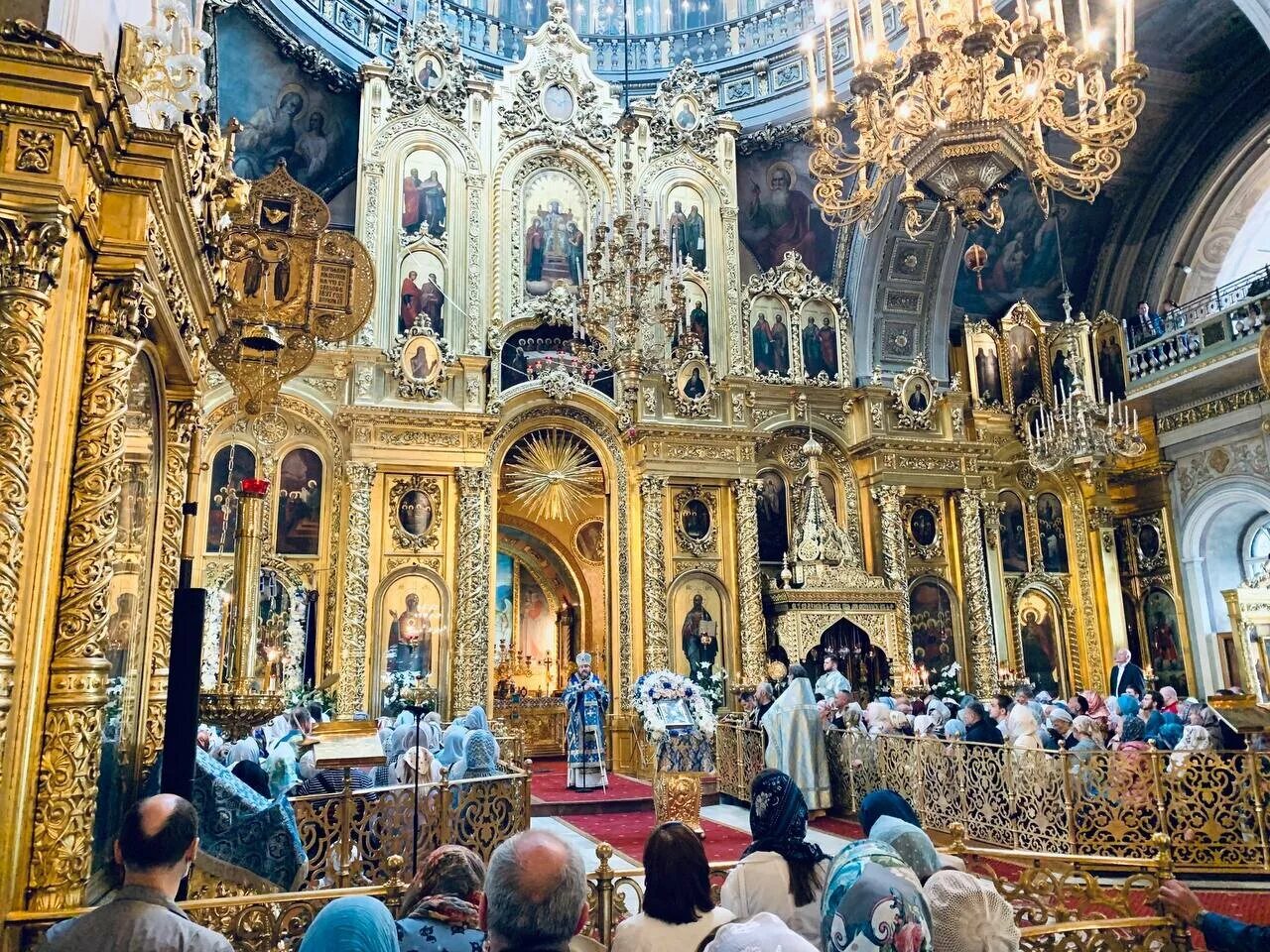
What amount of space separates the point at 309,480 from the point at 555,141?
715 cm

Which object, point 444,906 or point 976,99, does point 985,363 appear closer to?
point 976,99

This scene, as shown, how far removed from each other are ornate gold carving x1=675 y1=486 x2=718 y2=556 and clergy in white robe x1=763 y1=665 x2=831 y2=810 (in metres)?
5.59

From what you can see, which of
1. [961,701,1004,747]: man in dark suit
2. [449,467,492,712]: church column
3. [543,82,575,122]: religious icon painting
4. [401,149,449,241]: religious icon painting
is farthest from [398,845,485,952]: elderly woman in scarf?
[543,82,575,122]: religious icon painting

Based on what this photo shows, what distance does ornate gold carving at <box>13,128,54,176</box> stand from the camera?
3090 mm

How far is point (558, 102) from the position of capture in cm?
1628

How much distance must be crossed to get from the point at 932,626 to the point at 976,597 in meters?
0.94

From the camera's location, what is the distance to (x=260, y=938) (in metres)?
3.56

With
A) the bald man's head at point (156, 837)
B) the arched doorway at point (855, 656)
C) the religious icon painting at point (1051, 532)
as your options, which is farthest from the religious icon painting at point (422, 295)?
the bald man's head at point (156, 837)

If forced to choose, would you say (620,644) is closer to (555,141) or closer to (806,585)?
(806,585)

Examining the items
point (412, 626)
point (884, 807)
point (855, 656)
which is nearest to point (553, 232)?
point (412, 626)

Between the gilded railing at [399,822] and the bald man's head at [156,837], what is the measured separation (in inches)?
121

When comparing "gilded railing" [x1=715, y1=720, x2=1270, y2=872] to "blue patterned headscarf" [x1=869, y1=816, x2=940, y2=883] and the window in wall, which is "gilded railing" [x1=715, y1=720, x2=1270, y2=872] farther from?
the window in wall

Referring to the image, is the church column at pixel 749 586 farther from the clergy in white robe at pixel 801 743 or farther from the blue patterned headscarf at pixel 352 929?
the blue patterned headscarf at pixel 352 929

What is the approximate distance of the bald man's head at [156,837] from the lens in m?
2.38
